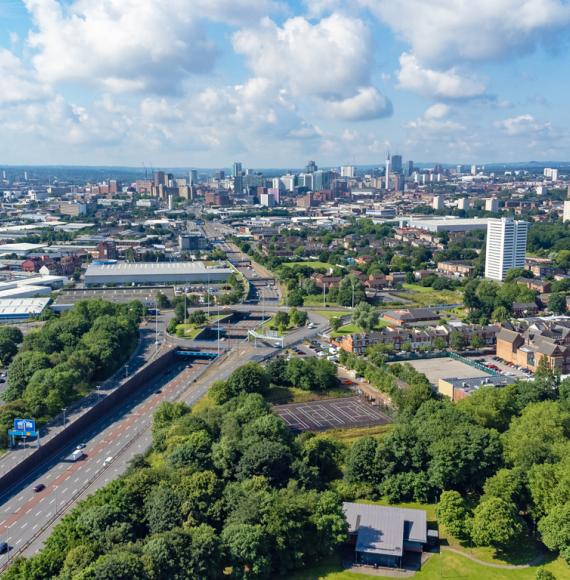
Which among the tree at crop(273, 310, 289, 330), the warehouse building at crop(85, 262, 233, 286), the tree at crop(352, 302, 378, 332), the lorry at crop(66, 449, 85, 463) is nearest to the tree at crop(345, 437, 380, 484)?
the lorry at crop(66, 449, 85, 463)

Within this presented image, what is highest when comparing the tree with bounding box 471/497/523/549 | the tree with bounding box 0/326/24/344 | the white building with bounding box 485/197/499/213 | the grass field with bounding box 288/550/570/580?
the white building with bounding box 485/197/499/213

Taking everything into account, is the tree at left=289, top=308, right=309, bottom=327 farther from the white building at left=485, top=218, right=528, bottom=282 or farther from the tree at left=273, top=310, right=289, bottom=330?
the white building at left=485, top=218, right=528, bottom=282

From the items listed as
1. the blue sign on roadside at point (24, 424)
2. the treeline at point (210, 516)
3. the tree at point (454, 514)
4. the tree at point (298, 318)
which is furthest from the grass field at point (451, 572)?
the tree at point (298, 318)

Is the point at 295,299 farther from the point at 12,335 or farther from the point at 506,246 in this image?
the point at 506,246

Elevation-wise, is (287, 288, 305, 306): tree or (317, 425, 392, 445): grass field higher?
(287, 288, 305, 306): tree

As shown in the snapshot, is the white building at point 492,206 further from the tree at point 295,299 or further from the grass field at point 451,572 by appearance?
the grass field at point 451,572

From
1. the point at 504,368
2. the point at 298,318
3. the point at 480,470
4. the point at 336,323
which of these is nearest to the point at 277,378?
the point at 336,323
